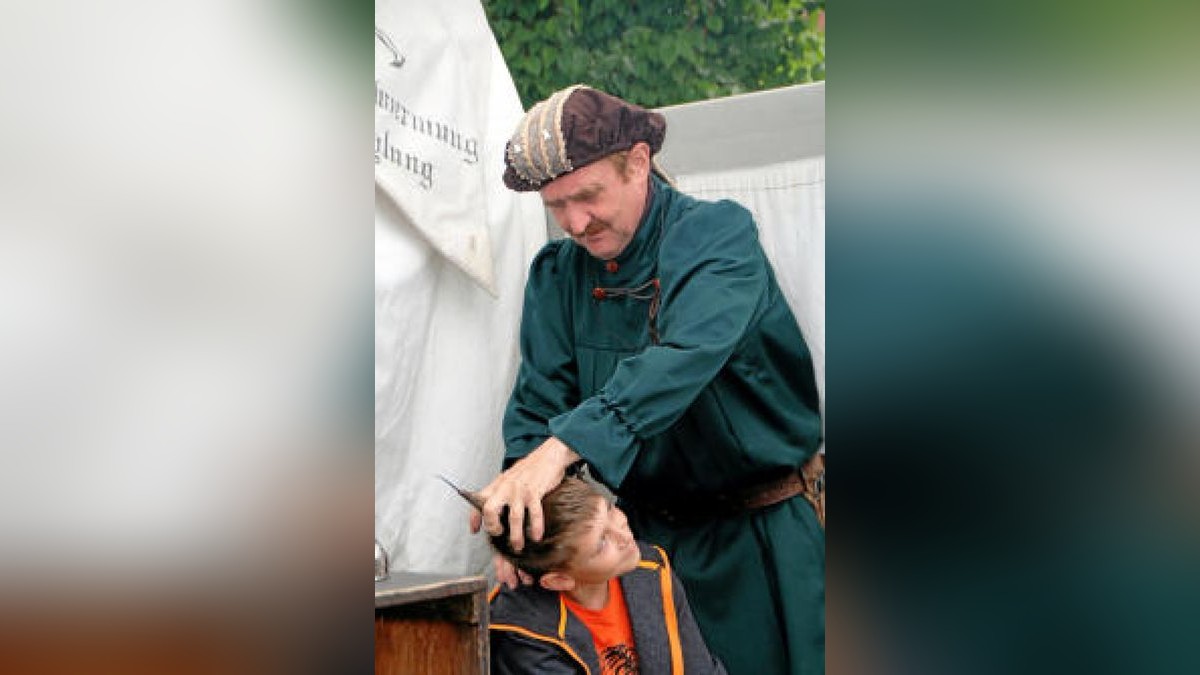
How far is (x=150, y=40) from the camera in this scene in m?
0.40

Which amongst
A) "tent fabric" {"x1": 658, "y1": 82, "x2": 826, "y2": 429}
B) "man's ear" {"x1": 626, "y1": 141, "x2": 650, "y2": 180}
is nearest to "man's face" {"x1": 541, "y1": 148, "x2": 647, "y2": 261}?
"man's ear" {"x1": 626, "y1": 141, "x2": 650, "y2": 180}

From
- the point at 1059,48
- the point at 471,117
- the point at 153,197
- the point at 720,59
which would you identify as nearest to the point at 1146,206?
the point at 1059,48

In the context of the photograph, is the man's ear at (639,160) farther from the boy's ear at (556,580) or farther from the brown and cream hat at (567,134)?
the boy's ear at (556,580)

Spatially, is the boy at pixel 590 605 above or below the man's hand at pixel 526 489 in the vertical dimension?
below

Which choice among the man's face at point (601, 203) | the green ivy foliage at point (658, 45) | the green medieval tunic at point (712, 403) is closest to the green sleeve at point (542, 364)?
the green medieval tunic at point (712, 403)

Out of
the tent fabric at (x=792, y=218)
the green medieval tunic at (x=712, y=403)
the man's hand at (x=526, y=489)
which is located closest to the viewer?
the man's hand at (x=526, y=489)

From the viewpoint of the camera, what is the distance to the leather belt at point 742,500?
48.6 inches

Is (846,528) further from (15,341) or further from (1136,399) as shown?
(15,341)

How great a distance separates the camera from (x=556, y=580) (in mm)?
1117

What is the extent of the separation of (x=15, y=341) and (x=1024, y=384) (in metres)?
0.56

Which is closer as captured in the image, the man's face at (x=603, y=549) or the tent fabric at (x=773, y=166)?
the man's face at (x=603, y=549)

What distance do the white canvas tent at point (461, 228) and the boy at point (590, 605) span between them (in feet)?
0.65

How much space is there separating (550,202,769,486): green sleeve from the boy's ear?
0.20 meters

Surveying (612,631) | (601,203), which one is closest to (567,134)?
(601,203)
